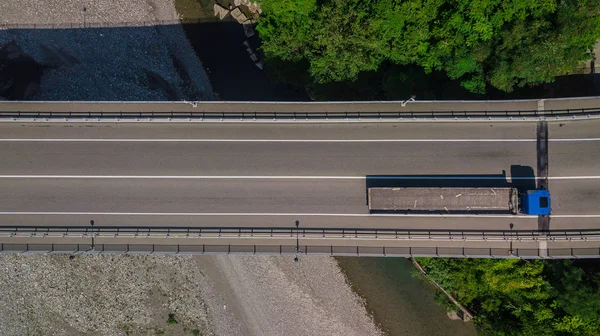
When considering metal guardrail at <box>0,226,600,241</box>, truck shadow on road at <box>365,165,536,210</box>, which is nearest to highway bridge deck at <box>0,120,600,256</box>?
truck shadow on road at <box>365,165,536,210</box>

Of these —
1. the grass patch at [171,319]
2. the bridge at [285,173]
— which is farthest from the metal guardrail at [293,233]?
the grass patch at [171,319]

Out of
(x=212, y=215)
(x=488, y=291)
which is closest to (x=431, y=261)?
(x=488, y=291)

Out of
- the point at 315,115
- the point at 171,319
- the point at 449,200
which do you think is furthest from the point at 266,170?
the point at 171,319

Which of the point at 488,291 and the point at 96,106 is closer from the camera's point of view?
the point at 96,106

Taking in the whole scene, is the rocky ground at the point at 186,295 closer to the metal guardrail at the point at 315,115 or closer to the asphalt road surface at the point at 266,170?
the asphalt road surface at the point at 266,170

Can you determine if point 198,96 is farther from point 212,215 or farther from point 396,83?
point 396,83

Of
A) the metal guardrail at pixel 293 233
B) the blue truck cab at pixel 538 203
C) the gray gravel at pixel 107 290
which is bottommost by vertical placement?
the gray gravel at pixel 107 290
